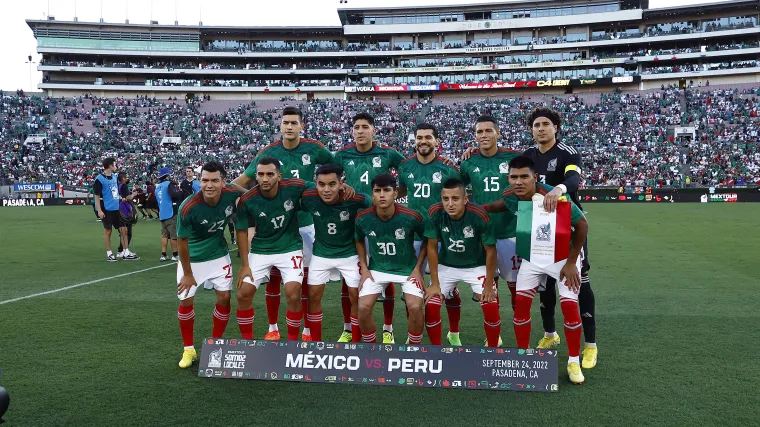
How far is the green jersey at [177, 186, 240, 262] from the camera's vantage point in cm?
574

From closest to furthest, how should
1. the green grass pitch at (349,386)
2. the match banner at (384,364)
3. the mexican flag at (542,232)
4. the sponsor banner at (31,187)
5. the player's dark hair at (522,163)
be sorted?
1. the green grass pitch at (349,386)
2. the match banner at (384,364)
3. the mexican flag at (542,232)
4. the player's dark hair at (522,163)
5. the sponsor banner at (31,187)

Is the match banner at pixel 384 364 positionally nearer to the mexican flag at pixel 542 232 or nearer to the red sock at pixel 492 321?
the red sock at pixel 492 321

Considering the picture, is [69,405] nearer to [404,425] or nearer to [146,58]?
[404,425]

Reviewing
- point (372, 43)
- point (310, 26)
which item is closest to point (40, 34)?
point (310, 26)

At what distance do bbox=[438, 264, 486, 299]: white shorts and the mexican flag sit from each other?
1.78 feet

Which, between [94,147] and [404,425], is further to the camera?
[94,147]

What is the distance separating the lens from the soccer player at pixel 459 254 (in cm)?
539

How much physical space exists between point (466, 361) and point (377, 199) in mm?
1679

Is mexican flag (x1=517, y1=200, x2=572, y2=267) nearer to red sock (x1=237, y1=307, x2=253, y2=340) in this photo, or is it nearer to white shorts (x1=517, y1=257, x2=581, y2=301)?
white shorts (x1=517, y1=257, x2=581, y2=301)

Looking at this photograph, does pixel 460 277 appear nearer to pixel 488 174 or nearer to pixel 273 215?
pixel 488 174

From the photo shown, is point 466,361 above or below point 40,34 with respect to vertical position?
below

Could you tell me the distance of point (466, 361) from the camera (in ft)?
15.5

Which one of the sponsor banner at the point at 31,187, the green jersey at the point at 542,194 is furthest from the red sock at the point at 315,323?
the sponsor banner at the point at 31,187

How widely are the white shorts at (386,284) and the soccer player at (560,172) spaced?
1310 millimetres
